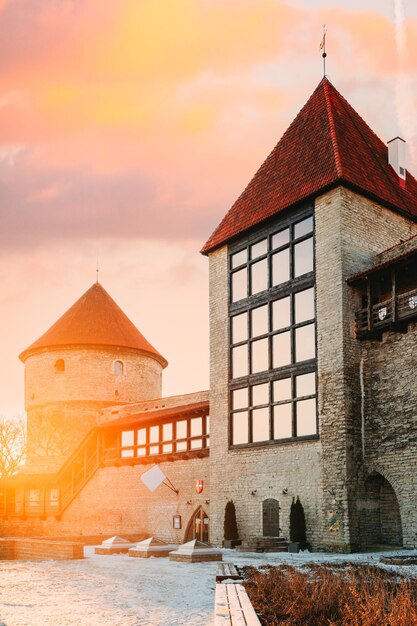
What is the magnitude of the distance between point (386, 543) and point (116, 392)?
26.2m

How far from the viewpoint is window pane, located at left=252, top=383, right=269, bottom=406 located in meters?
26.7

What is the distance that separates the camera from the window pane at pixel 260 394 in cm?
2672

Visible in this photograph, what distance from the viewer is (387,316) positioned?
75.8 ft

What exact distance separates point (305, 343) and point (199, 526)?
9.58 metres

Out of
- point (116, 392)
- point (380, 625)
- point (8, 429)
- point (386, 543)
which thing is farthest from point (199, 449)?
point (8, 429)

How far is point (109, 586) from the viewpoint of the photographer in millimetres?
13531

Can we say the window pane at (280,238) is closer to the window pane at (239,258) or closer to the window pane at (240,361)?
the window pane at (239,258)

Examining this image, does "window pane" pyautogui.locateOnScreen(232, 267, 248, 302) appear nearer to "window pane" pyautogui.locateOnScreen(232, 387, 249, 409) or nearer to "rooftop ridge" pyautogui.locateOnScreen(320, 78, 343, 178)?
"window pane" pyautogui.locateOnScreen(232, 387, 249, 409)

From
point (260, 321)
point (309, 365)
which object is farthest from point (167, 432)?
point (309, 365)

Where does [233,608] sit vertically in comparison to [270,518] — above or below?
above

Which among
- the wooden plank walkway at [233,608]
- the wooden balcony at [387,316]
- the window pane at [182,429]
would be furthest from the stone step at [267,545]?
the wooden plank walkway at [233,608]

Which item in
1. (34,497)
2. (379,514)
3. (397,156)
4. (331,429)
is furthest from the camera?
(34,497)

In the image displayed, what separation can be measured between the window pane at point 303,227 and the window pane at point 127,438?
14.1 meters

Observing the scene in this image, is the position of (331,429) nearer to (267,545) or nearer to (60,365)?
(267,545)
